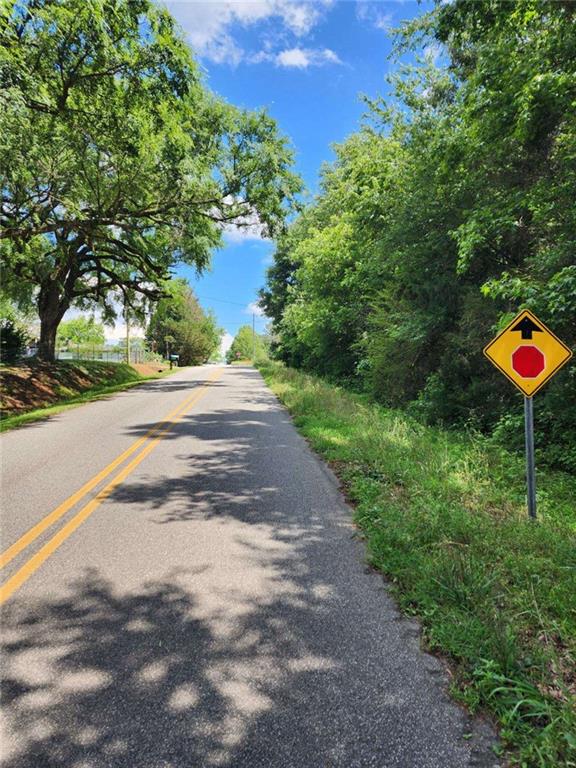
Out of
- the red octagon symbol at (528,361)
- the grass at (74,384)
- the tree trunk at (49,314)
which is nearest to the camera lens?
the red octagon symbol at (528,361)

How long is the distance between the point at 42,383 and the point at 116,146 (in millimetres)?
12115

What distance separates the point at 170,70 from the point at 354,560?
379 inches

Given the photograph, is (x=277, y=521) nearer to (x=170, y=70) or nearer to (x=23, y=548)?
(x=23, y=548)

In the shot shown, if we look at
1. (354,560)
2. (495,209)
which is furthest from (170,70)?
(354,560)

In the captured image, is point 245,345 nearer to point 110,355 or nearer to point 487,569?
point 110,355

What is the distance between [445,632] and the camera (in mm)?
2812

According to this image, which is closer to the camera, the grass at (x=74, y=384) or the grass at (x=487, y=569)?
the grass at (x=487, y=569)

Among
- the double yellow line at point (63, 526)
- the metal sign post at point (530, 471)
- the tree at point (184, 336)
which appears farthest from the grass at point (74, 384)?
the tree at point (184, 336)

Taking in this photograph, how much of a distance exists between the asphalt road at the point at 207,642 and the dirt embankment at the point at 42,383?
12.1 meters

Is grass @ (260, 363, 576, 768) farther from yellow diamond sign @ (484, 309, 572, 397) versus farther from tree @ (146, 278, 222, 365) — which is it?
tree @ (146, 278, 222, 365)

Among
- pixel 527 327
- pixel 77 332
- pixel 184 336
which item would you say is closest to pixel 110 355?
pixel 184 336

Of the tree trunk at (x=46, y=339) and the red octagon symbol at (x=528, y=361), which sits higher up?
the tree trunk at (x=46, y=339)

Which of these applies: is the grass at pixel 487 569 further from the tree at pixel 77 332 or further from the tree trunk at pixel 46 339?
the tree at pixel 77 332

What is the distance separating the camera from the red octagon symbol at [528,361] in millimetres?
4703
